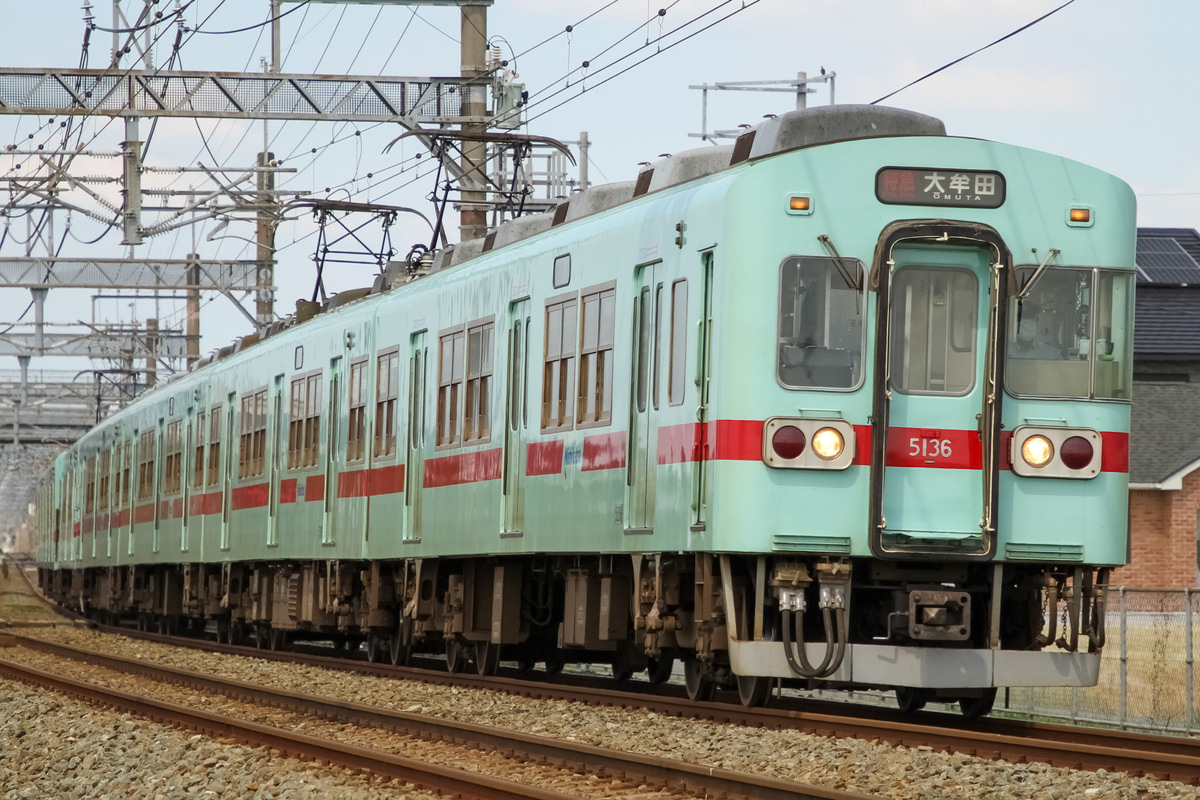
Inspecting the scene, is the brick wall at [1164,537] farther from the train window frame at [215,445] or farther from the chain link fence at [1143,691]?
the train window frame at [215,445]

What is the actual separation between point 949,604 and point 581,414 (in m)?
3.34

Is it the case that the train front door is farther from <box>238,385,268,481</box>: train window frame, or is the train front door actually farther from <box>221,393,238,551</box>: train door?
<box>221,393,238,551</box>: train door

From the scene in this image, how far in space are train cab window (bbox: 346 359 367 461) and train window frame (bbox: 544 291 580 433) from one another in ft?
15.4

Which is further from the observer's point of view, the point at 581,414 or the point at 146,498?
the point at 146,498

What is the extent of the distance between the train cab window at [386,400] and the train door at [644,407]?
5.32m

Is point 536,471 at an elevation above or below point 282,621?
above

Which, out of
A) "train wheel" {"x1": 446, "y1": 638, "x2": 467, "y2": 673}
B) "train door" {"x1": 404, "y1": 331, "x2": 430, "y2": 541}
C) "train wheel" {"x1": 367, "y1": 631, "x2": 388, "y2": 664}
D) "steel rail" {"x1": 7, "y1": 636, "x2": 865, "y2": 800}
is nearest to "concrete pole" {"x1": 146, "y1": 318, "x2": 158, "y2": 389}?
"train wheel" {"x1": 367, "y1": 631, "x2": 388, "y2": 664}

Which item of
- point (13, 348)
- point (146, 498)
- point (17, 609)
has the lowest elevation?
point (17, 609)

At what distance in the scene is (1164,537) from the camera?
1215 inches

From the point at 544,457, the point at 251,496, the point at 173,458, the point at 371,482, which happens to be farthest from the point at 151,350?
the point at 544,457

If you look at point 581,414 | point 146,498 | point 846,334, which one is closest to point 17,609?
point 146,498

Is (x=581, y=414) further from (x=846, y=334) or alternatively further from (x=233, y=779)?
(x=233, y=779)

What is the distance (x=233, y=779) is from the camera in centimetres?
937

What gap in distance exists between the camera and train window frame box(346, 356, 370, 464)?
17.8m
